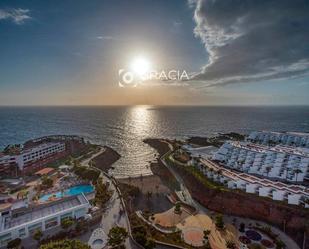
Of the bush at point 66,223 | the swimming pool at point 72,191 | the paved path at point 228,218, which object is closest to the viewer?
the bush at point 66,223

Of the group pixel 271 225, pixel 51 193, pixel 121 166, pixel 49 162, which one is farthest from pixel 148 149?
pixel 271 225

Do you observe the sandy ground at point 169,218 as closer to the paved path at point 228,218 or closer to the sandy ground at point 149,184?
the paved path at point 228,218

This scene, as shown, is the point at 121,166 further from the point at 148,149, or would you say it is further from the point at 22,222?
the point at 22,222

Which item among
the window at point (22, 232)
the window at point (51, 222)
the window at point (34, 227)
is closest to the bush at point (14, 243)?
the window at point (22, 232)

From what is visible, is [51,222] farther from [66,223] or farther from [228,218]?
[228,218]

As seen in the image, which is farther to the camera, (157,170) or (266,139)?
(266,139)

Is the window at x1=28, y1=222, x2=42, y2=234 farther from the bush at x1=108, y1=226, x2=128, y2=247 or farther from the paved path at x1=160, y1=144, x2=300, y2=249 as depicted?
the paved path at x1=160, y1=144, x2=300, y2=249
